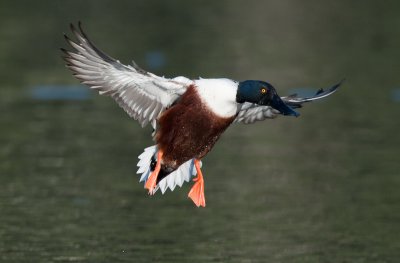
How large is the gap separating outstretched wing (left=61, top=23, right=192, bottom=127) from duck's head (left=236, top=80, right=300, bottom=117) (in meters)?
0.46

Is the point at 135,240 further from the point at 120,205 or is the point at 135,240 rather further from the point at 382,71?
the point at 382,71

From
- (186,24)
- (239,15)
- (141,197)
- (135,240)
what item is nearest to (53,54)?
(186,24)

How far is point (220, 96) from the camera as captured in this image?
9195mm

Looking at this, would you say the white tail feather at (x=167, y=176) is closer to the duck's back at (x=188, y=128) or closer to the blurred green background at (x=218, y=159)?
the duck's back at (x=188, y=128)

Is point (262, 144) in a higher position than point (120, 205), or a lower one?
higher

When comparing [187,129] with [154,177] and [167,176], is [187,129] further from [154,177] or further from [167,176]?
[167,176]

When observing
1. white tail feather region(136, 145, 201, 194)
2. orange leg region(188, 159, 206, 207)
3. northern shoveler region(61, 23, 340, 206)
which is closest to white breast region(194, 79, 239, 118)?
northern shoveler region(61, 23, 340, 206)

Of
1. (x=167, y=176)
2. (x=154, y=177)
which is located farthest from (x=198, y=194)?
(x=154, y=177)

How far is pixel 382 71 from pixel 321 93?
883cm

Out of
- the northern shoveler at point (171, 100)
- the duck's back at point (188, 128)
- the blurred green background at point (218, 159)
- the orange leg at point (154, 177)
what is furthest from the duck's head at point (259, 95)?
the blurred green background at point (218, 159)

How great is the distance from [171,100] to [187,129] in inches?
15.1

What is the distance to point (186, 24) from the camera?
80.4 ft

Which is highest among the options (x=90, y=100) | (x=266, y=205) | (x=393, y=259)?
(x=90, y=100)

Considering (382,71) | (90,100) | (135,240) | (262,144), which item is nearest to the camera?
(135,240)
